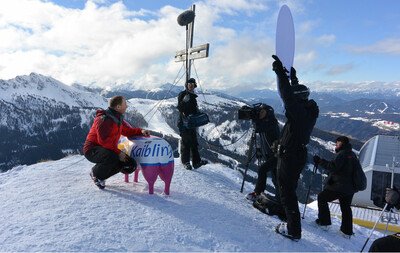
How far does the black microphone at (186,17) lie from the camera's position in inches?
500

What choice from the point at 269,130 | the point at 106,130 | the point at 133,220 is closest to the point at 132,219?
the point at 133,220

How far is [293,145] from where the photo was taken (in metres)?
6.74

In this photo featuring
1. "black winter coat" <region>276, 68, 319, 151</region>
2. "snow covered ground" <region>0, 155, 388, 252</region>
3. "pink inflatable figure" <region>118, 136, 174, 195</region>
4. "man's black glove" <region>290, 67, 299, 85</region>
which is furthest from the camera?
"pink inflatable figure" <region>118, 136, 174, 195</region>

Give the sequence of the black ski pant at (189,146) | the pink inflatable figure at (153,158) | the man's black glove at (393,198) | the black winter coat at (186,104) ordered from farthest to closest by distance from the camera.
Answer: the black ski pant at (189,146) < the black winter coat at (186,104) < the pink inflatable figure at (153,158) < the man's black glove at (393,198)

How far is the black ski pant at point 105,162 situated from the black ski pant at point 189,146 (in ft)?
11.8

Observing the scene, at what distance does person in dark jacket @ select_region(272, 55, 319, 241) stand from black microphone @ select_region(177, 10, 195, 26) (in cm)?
686

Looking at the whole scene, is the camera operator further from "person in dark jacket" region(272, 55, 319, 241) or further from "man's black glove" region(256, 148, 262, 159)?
"person in dark jacket" region(272, 55, 319, 241)

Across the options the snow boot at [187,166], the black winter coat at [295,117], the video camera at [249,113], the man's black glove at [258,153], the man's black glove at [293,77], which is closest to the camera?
the black winter coat at [295,117]

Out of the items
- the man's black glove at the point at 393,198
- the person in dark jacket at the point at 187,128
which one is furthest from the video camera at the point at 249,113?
the man's black glove at the point at 393,198

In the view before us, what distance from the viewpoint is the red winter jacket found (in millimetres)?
7422

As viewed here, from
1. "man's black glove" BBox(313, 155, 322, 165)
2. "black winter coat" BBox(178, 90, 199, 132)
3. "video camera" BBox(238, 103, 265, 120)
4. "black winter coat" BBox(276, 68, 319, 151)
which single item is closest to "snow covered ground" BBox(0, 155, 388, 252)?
"man's black glove" BBox(313, 155, 322, 165)

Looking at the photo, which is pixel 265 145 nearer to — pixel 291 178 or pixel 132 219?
pixel 291 178

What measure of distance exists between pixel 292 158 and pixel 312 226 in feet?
9.03

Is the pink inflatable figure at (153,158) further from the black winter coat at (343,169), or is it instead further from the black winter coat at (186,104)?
the black winter coat at (343,169)
